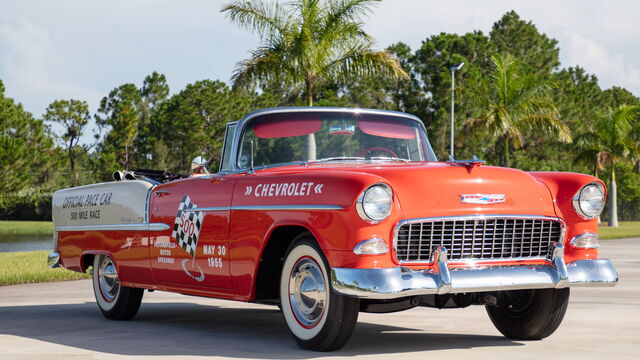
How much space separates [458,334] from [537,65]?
66163 mm

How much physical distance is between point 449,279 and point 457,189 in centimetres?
67

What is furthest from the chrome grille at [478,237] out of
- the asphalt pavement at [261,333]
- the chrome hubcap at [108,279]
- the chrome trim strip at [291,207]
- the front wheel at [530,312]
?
the chrome hubcap at [108,279]

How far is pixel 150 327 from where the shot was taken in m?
8.84

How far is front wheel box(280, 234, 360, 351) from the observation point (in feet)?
21.4

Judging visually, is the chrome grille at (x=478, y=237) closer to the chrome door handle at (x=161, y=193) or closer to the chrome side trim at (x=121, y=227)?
the chrome side trim at (x=121, y=227)

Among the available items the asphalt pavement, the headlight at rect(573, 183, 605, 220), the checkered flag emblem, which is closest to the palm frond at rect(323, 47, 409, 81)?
the asphalt pavement

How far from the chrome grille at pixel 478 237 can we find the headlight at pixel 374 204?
16 centimetres

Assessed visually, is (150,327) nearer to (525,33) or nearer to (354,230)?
(354,230)

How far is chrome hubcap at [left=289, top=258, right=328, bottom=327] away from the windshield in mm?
1306

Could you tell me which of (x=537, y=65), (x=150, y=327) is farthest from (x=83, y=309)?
(x=537, y=65)

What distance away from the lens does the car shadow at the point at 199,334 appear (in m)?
7.04

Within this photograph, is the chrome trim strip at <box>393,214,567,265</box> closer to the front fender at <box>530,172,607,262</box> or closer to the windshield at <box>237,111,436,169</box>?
the front fender at <box>530,172,607,262</box>

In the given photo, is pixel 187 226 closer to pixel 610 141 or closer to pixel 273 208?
pixel 273 208

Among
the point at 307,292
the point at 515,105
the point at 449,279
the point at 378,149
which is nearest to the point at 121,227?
the point at 378,149
